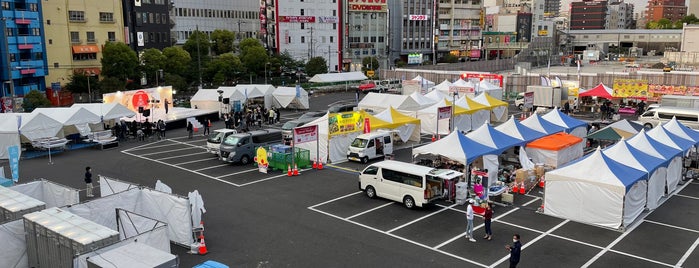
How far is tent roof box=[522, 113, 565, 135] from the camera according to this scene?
25962mm

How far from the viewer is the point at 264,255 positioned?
46.8ft

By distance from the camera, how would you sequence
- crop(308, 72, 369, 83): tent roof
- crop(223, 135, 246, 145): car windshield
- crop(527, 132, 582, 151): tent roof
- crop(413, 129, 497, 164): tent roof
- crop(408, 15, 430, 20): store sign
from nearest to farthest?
crop(413, 129, 497, 164): tent roof → crop(527, 132, 582, 151): tent roof → crop(223, 135, 246, 145): car windshield → crop(308, 72, 369, 83): tent roof → crop(408, 15, 430, 20): store sign

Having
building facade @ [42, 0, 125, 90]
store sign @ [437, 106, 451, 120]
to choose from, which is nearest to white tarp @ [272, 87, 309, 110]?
store sign @ [437, 106, 451, 120]

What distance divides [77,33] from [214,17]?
3666cm

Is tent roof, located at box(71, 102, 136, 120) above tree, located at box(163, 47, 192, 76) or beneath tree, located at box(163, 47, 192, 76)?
beneath

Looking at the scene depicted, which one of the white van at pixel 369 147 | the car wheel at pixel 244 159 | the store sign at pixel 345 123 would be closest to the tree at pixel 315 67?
the store sign at pixel 345 123

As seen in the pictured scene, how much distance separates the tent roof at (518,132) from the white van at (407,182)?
6.43 m

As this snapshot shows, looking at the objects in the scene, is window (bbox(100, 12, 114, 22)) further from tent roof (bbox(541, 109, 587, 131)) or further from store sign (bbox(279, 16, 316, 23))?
tent roof (bbox(541, 109, 587, 131))

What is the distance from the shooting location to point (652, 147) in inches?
798

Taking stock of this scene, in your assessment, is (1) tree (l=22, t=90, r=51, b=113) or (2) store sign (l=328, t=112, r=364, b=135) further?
(1) tree (l=22, t=90, r=51, b=113)

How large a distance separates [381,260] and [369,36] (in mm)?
83035

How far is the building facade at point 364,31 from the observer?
3617 inches

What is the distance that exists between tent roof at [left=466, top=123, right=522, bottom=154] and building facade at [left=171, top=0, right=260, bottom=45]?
68.5 metres

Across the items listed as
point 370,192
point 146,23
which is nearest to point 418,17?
point 146,23
